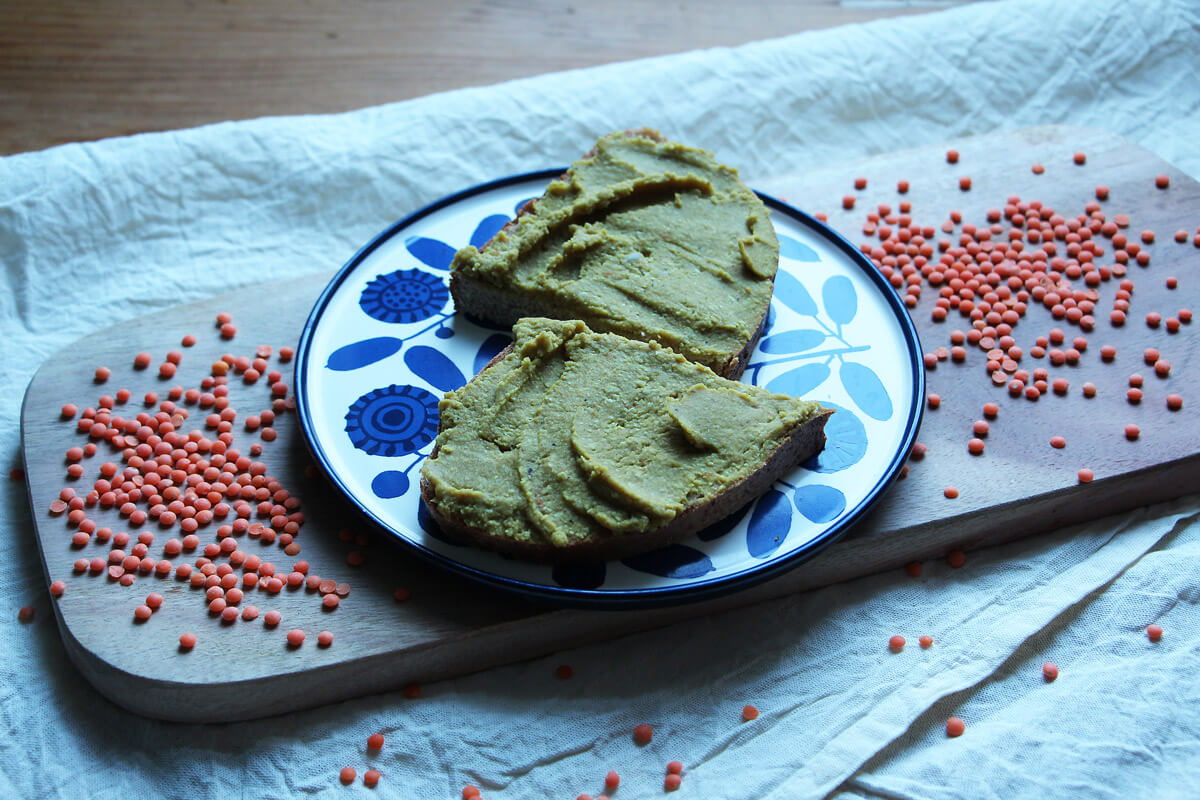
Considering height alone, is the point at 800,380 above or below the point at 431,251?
above

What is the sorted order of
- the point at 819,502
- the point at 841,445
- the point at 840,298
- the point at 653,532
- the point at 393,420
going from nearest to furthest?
the point at 653,532 < the point at 819,502 < the point at 841,445 < the point at 393,420 < the point at 840,298

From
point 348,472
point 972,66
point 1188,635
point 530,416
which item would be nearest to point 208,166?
point 348,472

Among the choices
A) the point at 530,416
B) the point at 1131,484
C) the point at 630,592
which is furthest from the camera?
the point at 1131,484

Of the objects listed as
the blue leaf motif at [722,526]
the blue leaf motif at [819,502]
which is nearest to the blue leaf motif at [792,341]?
the blue leaf motif at [819,502]

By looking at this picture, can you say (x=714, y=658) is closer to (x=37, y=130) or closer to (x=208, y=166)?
(x=208, y=166)

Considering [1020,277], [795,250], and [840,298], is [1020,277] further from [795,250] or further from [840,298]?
[795,250]

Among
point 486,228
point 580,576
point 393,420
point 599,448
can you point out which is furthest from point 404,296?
point 580,576

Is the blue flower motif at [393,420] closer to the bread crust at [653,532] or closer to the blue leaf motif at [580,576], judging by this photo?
the bread crust at [653,532]
